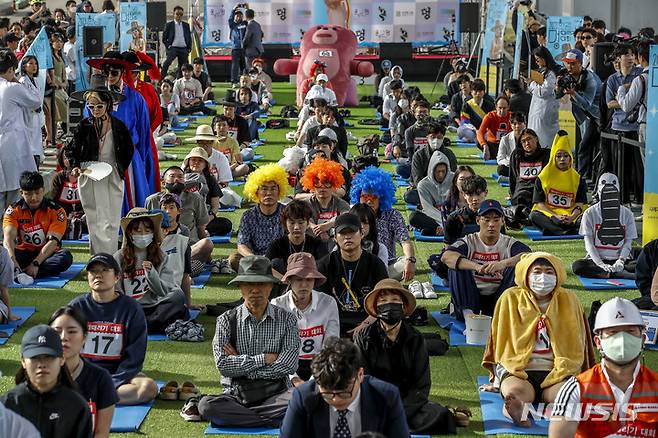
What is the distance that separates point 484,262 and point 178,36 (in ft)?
57.0

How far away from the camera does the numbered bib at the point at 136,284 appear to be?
9.77 metres

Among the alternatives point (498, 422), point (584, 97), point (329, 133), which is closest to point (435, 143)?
point (329, 133)

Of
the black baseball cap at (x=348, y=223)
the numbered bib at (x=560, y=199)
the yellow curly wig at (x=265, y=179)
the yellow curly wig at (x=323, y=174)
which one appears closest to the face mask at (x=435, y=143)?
the numbered bib at (x=560, y=199)

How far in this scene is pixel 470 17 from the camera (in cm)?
2789

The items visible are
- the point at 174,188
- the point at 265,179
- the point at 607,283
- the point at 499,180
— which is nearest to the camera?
the point at 265,179

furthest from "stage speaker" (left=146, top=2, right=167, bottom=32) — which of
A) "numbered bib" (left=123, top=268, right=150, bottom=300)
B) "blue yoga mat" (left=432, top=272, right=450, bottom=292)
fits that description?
"numbered bib" (left=123, top=268, right=150, bottom=300)

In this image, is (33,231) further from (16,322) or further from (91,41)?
(91,41)

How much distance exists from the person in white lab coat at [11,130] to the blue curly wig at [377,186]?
150 inches

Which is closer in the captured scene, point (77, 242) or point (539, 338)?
point (539, 338)

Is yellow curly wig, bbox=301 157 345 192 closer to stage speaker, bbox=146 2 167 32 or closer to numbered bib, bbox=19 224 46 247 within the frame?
numbered bib, bbox=19 224 46 247

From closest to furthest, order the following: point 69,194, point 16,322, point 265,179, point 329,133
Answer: point 16,322 < point 265,179 < point 69,194 < point 329,133

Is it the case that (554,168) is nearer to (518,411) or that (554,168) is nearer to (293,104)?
(518,411)

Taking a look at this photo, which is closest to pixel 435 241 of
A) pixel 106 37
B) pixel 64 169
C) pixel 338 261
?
pixel 64 169

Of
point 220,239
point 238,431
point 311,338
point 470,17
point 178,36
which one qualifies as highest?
point 470,17
